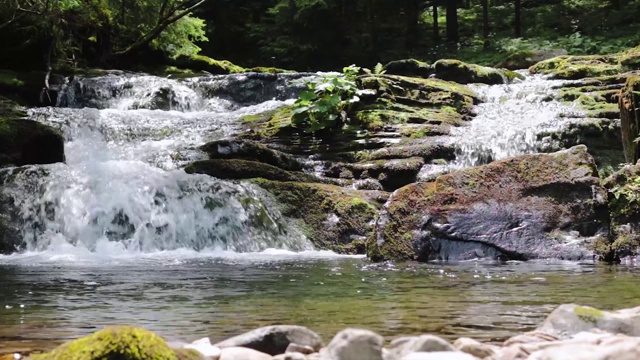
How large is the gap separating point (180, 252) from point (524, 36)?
2436cm

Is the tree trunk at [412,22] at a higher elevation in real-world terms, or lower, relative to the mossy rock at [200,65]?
higher

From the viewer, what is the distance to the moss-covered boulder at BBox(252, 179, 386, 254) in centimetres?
1030

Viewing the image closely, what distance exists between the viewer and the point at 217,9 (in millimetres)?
32281

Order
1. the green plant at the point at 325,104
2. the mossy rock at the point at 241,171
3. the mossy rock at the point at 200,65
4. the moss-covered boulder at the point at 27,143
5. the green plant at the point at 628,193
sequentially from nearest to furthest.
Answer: the green plant at the point at 628,193 → the mossy rock at the point at 241,171 → the moss-covered boulder at the point at 27,143 → the green plant at the point at 325,104 → the mossy rock at the point at 200,65

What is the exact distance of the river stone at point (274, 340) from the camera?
3.31 metres

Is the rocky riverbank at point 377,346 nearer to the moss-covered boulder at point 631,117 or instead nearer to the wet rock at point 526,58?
the moss-covered boulder at point 631,117

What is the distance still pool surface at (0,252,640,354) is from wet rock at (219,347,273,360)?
0.76 m

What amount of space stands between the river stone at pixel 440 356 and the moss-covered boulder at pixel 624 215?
5.59 meters

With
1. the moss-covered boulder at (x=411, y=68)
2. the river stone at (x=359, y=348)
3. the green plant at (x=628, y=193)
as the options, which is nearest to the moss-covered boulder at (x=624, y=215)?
the green plant at (x=628, y=193)

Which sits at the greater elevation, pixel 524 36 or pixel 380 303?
pixel 524 36

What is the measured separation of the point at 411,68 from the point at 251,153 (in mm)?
9327

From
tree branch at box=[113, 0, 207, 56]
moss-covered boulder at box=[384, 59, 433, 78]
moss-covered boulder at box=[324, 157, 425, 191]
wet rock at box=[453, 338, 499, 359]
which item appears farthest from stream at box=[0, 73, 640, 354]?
moss-covered boulder at box=[384, 59, 433, 78]

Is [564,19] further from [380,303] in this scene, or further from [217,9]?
[380,303]

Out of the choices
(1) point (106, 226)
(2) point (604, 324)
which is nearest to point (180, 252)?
(1) point (106, 226)
